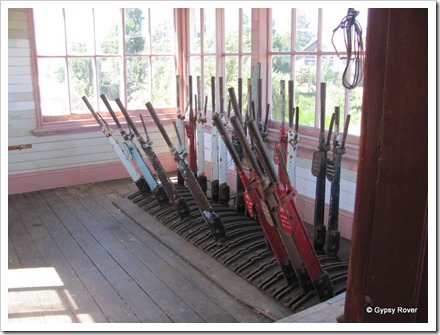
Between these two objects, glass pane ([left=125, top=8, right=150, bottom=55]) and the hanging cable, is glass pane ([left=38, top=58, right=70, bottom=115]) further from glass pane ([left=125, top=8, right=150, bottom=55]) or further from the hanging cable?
the hanging cable

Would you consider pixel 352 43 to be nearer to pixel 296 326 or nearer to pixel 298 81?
pixel 298 81

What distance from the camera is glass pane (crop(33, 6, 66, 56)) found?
17.2 feet

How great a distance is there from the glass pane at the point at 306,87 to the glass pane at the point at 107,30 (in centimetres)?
254

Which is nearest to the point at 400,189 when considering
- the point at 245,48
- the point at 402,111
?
the point at 402,111

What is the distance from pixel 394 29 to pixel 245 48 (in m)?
4.23

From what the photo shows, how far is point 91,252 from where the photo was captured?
3762 mm

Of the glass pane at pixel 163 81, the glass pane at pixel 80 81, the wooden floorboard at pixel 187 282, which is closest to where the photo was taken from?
the wooden floorboard at pixel 187 282

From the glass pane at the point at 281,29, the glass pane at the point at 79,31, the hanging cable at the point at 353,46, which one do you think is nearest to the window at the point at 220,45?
the glass pane at the point at 281,29

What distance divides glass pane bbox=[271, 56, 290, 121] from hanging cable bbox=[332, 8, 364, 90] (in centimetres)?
81

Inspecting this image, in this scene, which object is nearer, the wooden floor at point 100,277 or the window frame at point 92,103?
the wooden floor at point 100,277

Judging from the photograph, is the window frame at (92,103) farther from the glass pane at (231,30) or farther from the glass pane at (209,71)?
the glass pane at (231,30)

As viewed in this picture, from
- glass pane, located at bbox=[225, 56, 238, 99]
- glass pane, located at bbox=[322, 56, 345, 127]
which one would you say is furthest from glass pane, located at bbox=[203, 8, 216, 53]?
glass pane, located at bbox=[322, 56, 345, 127]

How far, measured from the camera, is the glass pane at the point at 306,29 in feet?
13.3

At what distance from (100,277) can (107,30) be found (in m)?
3.46
